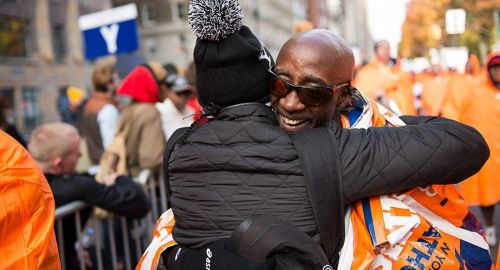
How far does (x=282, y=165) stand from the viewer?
1821 mm

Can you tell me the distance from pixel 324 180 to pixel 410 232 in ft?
1.02

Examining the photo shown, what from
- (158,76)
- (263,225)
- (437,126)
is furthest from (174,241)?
(158,76)

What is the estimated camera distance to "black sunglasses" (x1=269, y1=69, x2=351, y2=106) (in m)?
1.90

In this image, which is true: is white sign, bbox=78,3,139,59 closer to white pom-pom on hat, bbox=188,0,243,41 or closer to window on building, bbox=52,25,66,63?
white pom-pom on hat, bbox=188,0,243,41

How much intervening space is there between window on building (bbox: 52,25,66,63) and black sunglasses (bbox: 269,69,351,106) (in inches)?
1304

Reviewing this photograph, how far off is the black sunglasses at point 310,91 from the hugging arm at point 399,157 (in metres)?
0.10

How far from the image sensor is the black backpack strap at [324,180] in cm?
178

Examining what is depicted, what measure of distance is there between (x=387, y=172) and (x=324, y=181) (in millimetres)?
196

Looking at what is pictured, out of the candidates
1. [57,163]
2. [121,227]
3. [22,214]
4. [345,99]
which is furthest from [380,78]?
[22,214]

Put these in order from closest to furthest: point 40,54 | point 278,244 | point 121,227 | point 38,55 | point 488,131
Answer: point 278,244 → point 121,227 → point 488,131 → point 38,55 → point 40,54

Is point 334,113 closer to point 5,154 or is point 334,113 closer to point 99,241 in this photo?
point 5,154

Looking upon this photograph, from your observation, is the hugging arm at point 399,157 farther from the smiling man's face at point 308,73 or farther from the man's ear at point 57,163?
the man's ear at point 57,163

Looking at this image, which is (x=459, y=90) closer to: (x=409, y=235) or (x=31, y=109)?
(x=409, y=235)

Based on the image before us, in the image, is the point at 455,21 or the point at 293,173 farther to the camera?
the point at 455,21
